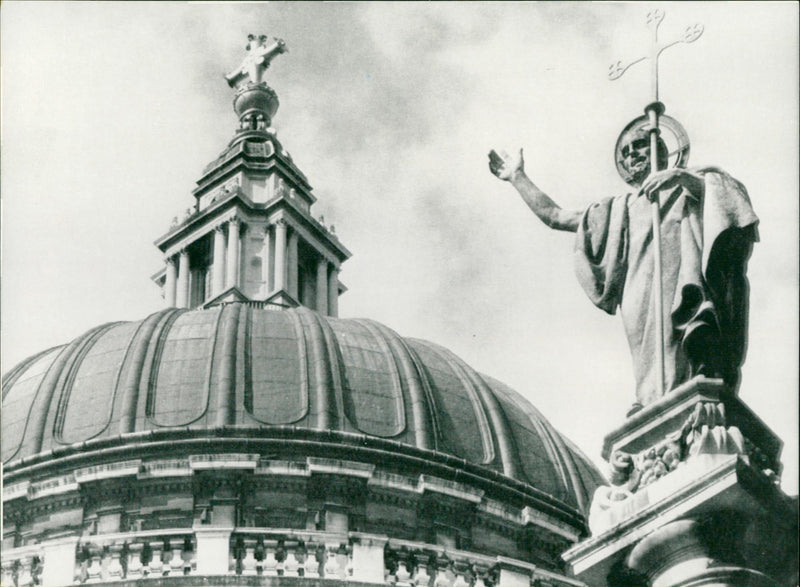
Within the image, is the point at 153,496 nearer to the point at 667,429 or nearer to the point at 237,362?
the point at 237,362

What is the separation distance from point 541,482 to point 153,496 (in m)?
9.64

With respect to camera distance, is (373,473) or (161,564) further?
(373,473)

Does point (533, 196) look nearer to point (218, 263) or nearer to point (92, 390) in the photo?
point (92, 390)

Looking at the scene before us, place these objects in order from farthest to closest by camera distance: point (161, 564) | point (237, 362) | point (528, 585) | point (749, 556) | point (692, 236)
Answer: point (237, 362) < point (528, 585) < point (161, 564) < point (692, 236) < point (749, 556)

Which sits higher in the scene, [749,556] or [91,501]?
[91,501]

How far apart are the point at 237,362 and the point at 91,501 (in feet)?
15.9

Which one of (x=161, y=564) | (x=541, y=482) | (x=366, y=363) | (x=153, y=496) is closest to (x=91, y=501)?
(x=153, y=496)

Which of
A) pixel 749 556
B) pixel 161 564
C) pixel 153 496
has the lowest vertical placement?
pixel 749 556

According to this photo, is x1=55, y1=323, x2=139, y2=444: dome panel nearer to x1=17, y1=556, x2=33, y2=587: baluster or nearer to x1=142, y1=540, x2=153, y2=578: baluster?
x1=17, y1=556, x2=33, y2=587: baluster

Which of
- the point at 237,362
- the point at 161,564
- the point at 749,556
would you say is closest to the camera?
the point at 749,556

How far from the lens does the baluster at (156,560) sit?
3563 centimetres

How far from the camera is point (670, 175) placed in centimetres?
1028

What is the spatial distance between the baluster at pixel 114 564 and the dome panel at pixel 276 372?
5.91 meters

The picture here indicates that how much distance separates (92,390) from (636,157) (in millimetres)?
33155
